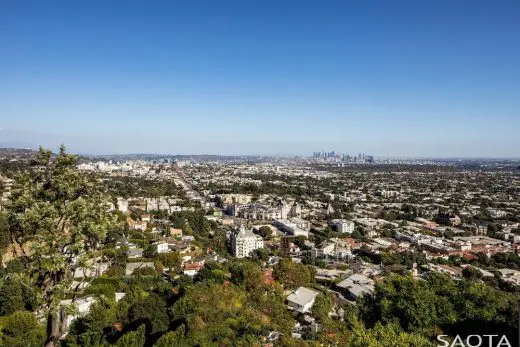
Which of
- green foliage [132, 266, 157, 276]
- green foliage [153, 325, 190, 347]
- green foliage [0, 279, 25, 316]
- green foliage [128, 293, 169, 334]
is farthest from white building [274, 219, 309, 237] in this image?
green foliage [153, 325, 190, 347]

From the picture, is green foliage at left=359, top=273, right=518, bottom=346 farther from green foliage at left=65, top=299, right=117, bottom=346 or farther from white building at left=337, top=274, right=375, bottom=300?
green foliage at left=65, top=299, right=117, bottom=346

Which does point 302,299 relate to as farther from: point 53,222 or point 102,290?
point 53,222

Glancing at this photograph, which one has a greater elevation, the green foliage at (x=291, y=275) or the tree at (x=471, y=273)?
the green foliage at (x=291, y=275)

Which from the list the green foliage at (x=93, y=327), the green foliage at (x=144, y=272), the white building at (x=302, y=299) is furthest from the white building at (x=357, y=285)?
the green foliage at (x=93, y=327)

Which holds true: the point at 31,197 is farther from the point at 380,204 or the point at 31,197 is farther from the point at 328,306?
the point at 380,204

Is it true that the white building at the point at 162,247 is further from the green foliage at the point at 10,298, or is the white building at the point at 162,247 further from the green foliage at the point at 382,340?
the green foliage at the point at 382,340

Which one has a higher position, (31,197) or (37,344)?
(31,197)

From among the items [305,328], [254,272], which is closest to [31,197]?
[305,328]
